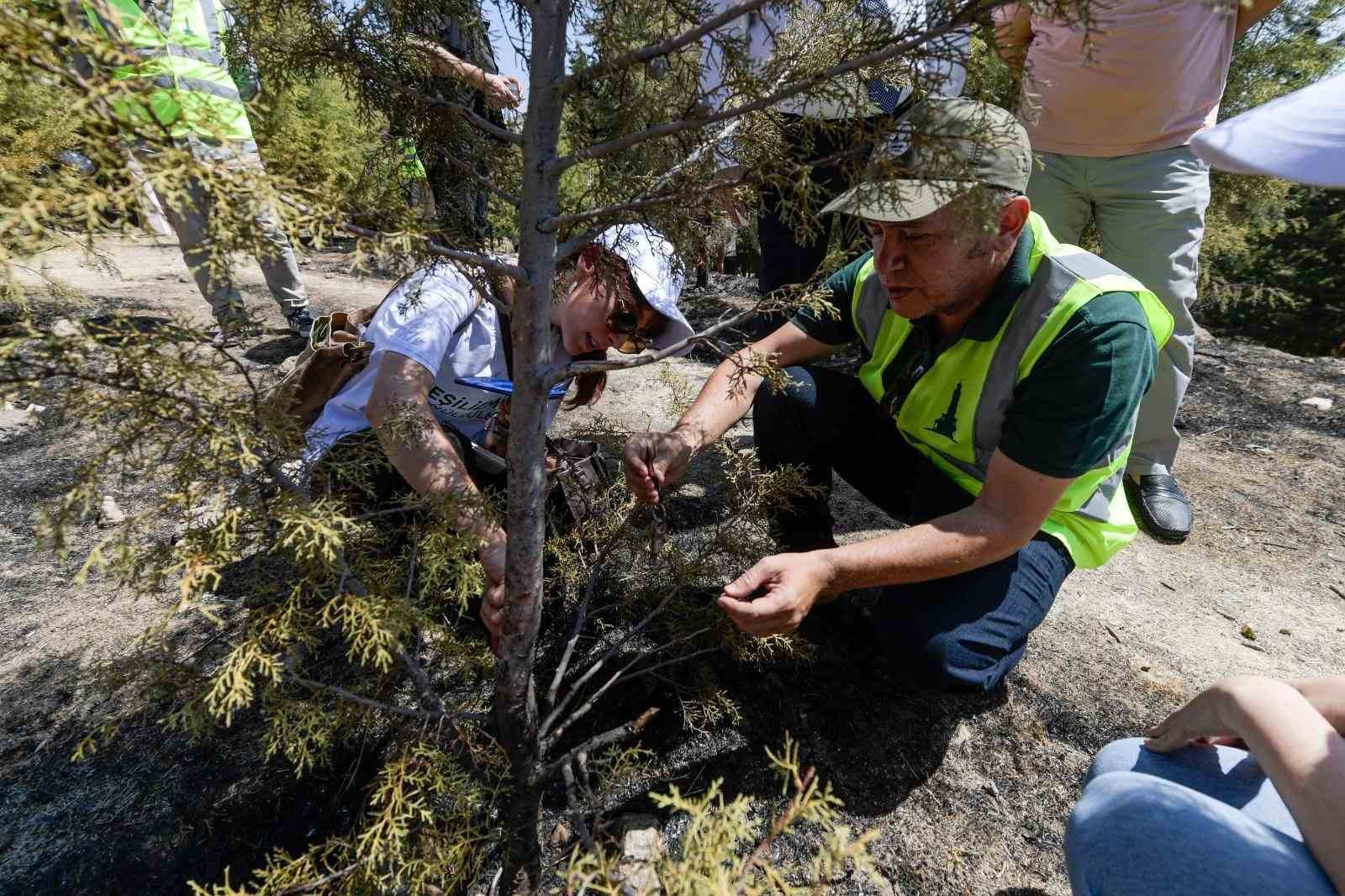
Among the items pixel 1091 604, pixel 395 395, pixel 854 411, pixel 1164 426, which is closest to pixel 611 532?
pixel 395 395

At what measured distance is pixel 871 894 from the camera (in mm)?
1733

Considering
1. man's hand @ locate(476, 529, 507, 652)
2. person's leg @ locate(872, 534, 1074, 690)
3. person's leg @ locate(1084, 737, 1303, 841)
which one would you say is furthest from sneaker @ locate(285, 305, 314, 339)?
person's leg @ locate(1084, 737, 1303, 841)

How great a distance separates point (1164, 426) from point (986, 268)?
1884 mm

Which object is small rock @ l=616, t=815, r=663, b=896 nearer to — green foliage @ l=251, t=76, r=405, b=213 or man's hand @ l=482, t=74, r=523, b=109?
green foliage @ l=251, t=76, r=405, b=213

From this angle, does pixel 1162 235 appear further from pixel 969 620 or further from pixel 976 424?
pixel 969 620

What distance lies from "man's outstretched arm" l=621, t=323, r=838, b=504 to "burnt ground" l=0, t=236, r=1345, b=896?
77cm

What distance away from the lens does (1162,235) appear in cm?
281

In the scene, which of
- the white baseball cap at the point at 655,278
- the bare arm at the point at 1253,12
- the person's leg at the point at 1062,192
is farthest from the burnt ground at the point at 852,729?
the bare arm at the point at 1253,12

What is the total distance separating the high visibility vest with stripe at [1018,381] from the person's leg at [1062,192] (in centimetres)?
112

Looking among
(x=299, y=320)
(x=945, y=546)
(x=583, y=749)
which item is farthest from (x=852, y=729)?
(x=299, y=320)

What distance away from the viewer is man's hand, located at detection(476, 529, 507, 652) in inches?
67.6

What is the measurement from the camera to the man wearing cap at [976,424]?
172 centimetres

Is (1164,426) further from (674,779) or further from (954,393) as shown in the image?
(674,779)

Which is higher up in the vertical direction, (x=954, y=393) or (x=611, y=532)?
(x=954, y=393)
